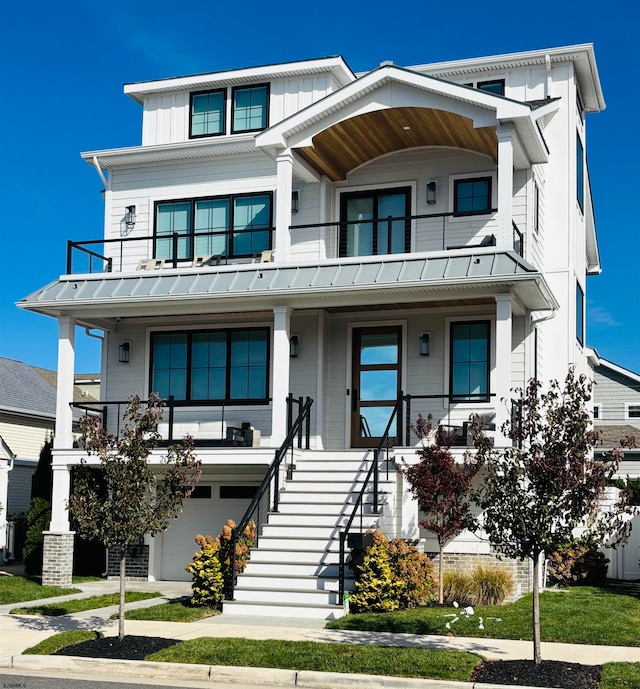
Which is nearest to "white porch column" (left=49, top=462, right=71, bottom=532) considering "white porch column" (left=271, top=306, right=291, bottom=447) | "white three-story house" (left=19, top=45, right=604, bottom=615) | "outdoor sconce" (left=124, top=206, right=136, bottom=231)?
"white three-story house" (left=19, top=45, right=604, bottom=615)

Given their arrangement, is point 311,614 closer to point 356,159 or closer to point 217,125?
point 356,159

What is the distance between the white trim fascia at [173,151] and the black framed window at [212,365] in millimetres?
3881

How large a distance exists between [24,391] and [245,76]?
50.0 feet

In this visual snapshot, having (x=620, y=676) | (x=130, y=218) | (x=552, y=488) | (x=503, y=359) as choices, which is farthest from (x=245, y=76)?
(x=620, y=676)

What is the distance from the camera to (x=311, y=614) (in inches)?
567

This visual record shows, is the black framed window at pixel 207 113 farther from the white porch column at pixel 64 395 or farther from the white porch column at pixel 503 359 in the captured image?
the white porch column at pixel 503 359

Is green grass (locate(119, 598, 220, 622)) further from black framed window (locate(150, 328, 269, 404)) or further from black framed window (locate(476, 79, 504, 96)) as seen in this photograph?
black framed window (locate(476, 79, 504, 96))

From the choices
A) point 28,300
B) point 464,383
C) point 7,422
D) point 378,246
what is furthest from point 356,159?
point 7,422

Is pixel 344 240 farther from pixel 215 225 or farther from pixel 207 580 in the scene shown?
pixel 207 580

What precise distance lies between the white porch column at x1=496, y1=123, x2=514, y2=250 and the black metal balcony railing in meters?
0.84

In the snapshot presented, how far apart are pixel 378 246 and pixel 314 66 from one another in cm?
451

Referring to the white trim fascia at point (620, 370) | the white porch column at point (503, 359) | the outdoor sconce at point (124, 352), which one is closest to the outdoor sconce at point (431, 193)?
the white porch column at point (503, 359)

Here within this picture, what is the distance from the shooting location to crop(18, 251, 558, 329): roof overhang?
1711cm

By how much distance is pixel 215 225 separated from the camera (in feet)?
70.0
